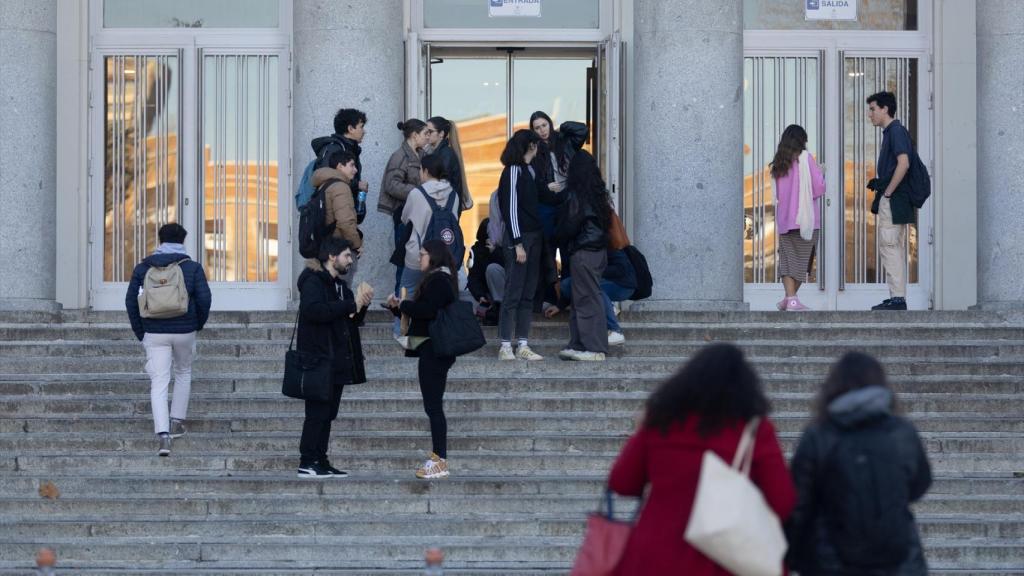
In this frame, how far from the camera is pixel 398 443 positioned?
1257cm

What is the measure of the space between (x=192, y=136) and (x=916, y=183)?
22.8ft

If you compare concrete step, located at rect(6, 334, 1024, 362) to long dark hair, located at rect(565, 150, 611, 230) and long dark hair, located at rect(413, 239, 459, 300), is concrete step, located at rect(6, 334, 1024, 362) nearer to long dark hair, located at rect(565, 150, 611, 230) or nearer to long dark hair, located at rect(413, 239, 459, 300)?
long dark hair, located at rect(565, 150, 611, 230)

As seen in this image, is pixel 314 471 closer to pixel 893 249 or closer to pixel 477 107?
pixel 893 249

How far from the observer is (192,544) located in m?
11.0

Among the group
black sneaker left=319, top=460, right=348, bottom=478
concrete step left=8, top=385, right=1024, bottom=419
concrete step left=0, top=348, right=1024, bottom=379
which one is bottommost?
black sneaker left=319, top=460, right=348, bottom=478

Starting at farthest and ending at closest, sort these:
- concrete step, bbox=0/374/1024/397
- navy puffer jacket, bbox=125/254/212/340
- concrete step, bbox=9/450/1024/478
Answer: concrete step, bbox=0/374/1024/397 < navy puffer jacket, bbox=125/254/212/340 < concrete step, bbox=9/450/1024/478

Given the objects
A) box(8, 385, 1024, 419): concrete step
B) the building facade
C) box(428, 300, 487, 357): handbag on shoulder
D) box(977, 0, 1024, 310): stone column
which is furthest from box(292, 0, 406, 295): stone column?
box(977, 0, 1024, 310): stone column

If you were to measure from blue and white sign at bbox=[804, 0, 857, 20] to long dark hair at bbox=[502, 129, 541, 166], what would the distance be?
17.4 ft

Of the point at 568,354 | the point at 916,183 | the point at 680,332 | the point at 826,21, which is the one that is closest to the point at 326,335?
the point at 568,354

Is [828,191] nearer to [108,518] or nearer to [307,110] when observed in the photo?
[307,110]

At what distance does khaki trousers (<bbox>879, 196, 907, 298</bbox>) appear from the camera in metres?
15.9

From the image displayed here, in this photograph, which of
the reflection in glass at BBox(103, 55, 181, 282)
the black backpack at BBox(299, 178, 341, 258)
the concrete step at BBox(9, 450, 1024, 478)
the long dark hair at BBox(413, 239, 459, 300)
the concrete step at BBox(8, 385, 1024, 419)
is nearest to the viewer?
the long dark hair at BBox(413, 239, 459, 300)

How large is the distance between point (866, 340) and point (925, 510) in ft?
11.0

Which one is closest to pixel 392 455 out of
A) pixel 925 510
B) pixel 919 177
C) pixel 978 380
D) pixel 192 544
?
pixel 192 544
